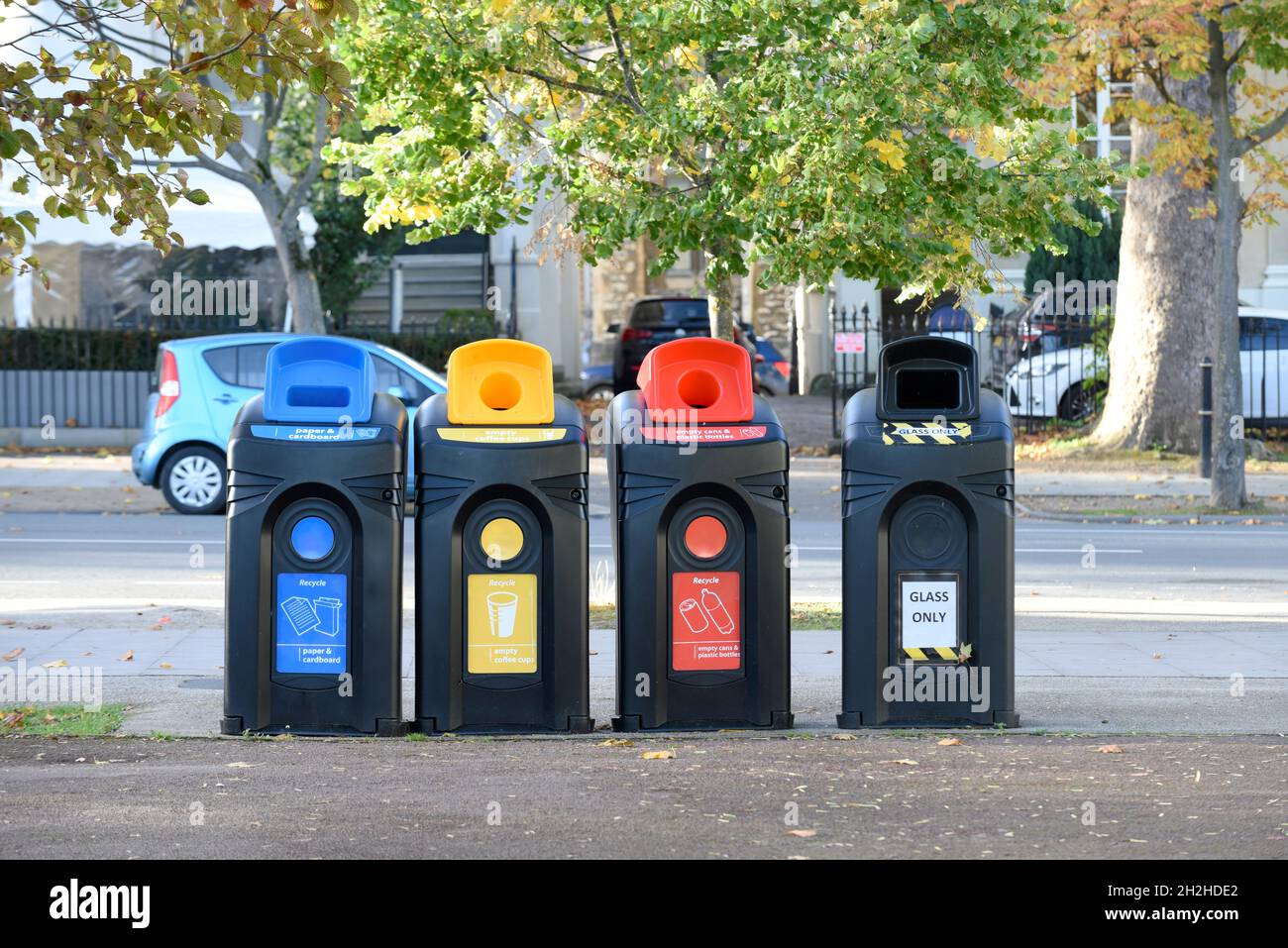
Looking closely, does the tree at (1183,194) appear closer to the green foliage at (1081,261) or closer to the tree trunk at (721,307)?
the green foliage at (1081,261)

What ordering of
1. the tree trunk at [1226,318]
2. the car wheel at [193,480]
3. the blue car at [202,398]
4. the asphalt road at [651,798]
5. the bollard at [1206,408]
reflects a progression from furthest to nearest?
the bollard at [1206,408] → the tree trunk at [1226,318] → the car wheel at [193,480] → the blue car at [202,398] → the asphalt road at [651,798]

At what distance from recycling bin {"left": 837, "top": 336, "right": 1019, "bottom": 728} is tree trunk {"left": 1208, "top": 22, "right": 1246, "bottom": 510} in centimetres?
961

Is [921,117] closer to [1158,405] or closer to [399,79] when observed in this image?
[399,79]

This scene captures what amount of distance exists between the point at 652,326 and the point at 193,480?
11047mm

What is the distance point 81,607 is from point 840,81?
17.9 ft

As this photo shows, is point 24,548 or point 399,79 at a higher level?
point 399,79

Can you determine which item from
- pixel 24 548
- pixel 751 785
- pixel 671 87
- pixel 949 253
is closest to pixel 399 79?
pixel 671 87

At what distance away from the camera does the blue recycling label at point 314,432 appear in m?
6.56

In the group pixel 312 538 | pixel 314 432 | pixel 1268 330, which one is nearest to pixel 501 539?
pixel 312 538

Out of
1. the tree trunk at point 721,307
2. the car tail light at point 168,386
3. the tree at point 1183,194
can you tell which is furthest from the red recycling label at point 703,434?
the tree at point 1183,194

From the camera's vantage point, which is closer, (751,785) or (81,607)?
(751,785)

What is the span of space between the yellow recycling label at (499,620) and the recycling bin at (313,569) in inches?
11.5

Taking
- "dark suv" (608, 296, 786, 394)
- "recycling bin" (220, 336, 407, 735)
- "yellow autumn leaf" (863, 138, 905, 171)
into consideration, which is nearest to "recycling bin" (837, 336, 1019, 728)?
"yellow autumn leaf" (863, 138, 905, 171)

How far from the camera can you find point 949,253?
8.85 metres
